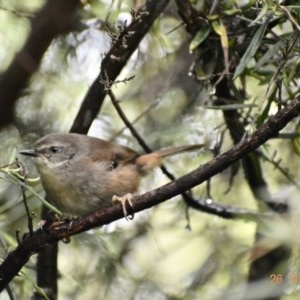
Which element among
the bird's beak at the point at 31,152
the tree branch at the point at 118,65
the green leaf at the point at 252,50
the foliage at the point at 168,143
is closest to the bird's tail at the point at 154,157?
the foliage at the point at 168,143

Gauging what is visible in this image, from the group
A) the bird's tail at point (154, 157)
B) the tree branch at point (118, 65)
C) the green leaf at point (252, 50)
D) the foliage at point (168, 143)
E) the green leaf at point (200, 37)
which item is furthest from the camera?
the bird's tail at point (154, 157)

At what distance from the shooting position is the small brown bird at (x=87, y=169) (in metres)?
3.10

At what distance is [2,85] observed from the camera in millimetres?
3256

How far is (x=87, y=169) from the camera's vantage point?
10.5ft

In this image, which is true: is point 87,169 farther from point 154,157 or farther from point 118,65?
point 118,65

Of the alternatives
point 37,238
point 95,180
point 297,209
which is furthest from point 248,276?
point 37,238

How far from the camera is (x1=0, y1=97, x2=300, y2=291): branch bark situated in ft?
6.30

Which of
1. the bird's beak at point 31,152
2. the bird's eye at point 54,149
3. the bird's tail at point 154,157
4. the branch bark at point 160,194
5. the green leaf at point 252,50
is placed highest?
the bird's eye at point 54,149

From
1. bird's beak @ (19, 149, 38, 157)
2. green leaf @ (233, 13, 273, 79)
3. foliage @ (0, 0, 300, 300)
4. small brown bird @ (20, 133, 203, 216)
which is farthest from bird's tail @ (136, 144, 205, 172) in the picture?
green leaf @ (233, 13, 273, 79)

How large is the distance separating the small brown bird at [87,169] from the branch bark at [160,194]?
672 millimetres

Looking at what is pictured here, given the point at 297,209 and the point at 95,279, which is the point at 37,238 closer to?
the point at 297,209

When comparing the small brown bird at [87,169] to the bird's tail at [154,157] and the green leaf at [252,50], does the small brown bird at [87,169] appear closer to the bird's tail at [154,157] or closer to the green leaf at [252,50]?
the bird's tail at [154,157]

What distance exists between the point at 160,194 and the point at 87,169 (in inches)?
47.5

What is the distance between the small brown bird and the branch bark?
2.20ft
